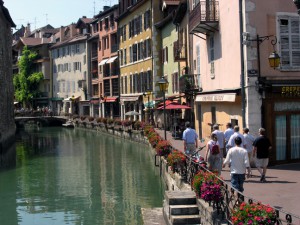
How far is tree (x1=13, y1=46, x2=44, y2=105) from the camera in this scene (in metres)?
91.2

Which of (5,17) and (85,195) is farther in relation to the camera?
(5,17)

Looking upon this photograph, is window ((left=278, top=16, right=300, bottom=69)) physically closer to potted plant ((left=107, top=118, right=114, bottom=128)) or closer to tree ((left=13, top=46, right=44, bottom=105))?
potted plant ((left=107, top=118, right=114, bottom=128))

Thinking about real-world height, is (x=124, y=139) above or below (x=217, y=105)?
below

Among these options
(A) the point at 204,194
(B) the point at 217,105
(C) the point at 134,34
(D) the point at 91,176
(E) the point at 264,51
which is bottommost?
(D) the point at 91,176

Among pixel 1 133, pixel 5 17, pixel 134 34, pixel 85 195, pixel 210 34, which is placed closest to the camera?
pixel 85 195

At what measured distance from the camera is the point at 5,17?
1837 inches

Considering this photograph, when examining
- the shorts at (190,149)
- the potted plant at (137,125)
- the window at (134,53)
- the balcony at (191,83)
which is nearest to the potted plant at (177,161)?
the shorts at (190,149)

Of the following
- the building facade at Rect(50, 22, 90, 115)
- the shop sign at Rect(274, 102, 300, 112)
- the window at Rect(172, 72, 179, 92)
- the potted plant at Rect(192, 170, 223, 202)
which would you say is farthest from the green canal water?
the building facade at Rect(50, 22, 90, 115)

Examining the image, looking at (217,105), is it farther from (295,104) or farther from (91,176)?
(91,176)

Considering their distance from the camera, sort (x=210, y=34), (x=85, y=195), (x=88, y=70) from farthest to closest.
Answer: (x=88, y=70)
(x=210, y=34)
(x=85, y=195)

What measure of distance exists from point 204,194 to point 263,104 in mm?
8549

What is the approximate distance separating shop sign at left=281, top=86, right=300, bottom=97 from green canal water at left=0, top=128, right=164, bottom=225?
6.15m

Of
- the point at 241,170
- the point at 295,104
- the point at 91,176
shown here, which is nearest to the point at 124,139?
the point at 91,176

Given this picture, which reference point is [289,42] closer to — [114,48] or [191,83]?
[191,83]
